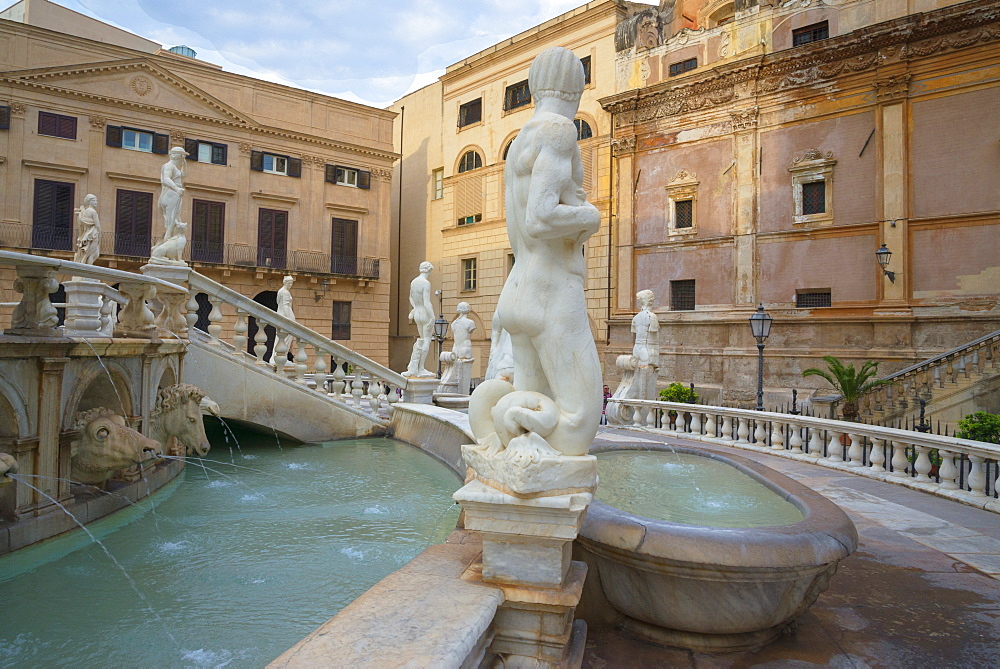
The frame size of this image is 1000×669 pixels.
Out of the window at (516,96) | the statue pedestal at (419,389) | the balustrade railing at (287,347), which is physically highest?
the window at (516,96)

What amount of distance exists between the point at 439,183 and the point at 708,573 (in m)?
28.0

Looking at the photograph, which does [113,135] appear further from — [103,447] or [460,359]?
[103,447]

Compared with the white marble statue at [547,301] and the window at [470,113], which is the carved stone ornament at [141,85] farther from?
the white marble statue at [547,301]

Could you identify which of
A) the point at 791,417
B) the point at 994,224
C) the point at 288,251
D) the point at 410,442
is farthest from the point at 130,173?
the point at 994,224

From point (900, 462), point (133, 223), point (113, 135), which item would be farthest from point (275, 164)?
point (900, 462)

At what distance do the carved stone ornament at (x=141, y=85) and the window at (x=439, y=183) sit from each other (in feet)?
39.1

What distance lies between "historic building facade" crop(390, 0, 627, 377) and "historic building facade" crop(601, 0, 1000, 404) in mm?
868

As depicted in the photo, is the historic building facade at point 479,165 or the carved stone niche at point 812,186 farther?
the historic building facade at point 479,165

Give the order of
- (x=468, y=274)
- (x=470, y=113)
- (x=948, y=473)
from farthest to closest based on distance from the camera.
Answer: (x=468, y=274) → (x=470, y=113) → (x=948, y=473)

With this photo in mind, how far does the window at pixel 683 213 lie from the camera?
20.4m

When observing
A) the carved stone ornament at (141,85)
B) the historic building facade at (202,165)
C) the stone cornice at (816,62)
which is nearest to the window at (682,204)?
the stone cornice at (816,62)

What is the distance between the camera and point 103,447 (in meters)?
5.14

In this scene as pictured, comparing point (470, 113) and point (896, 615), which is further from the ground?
point (470, 113)

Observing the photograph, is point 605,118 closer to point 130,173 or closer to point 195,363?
point 130,173
